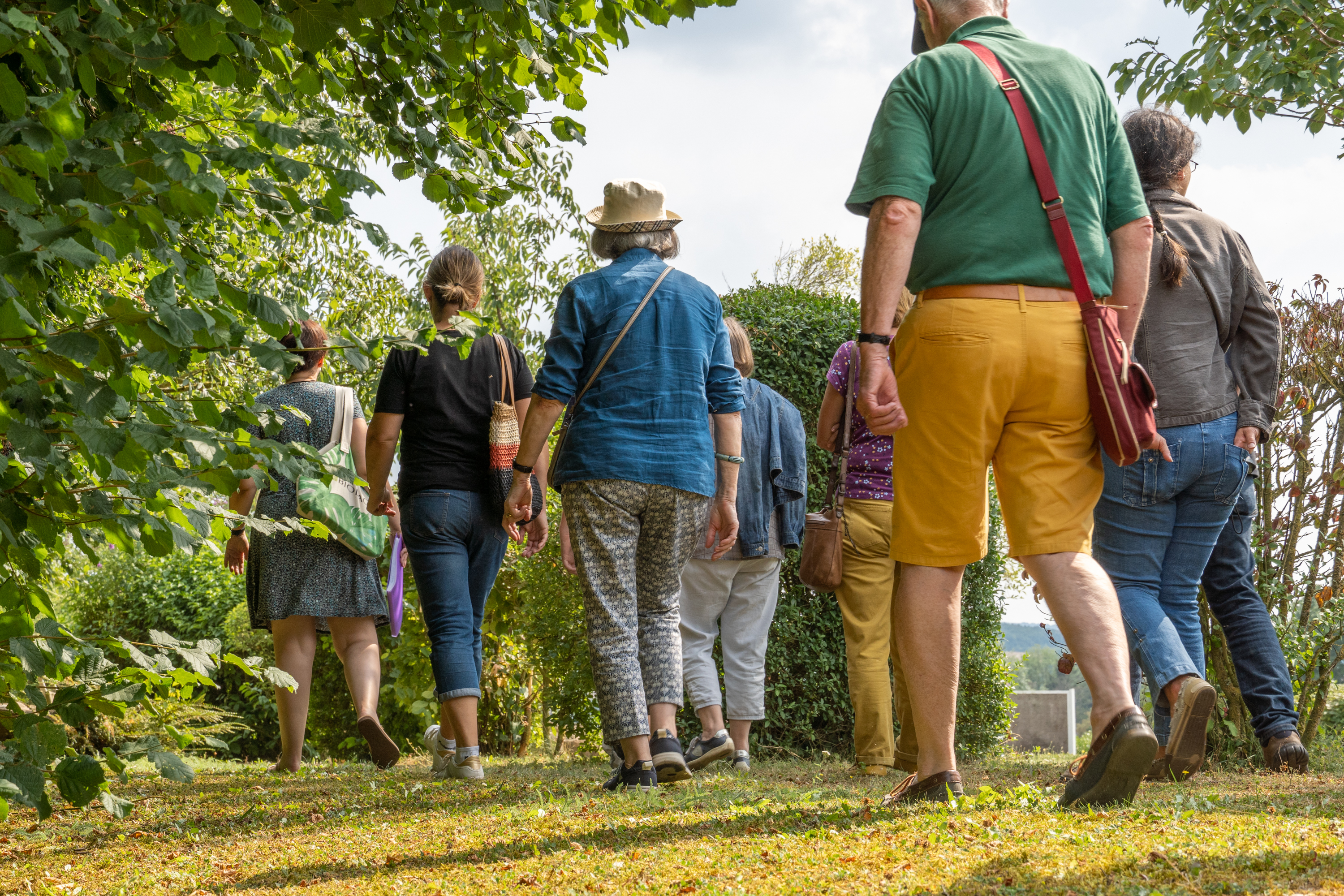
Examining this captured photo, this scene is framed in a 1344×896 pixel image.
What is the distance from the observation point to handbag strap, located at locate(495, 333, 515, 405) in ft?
16.6

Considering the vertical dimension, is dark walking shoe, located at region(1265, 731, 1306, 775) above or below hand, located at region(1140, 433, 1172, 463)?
below

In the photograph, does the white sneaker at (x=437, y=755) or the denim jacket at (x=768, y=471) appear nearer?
the white sneaker at (x=437, y=755)

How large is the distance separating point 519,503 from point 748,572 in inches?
71.0

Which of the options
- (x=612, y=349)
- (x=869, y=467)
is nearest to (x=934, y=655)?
(x=612, y=349)

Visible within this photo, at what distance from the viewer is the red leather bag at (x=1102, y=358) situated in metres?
2.92

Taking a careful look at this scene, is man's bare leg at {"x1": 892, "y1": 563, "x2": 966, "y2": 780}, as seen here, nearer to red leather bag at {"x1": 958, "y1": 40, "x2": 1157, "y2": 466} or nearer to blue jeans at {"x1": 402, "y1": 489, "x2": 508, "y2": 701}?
red leather bag at {"x1": 958, "y1": 40, "x2": 1157, "y2": 466}

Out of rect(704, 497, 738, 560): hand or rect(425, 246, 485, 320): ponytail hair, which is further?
rect(425, 246, 485, 320): ponytail hair

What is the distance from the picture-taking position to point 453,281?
5055 mm

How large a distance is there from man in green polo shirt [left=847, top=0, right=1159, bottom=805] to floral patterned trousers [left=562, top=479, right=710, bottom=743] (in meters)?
1.12

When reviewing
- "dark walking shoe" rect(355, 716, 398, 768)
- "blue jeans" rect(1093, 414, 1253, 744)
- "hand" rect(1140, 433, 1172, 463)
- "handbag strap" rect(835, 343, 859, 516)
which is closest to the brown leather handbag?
"handbag strap" rect(835, 343, 859, 516)

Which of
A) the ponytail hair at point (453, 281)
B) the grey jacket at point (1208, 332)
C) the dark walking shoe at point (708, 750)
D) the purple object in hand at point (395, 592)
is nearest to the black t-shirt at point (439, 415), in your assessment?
the ponytail hair at point (453, 281)

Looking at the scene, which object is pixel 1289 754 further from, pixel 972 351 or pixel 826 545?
pixel 972 351

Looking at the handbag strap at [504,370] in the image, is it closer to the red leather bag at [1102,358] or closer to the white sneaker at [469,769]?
the white sneaker at [469,769]

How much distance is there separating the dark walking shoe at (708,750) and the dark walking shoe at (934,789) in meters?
2.11
